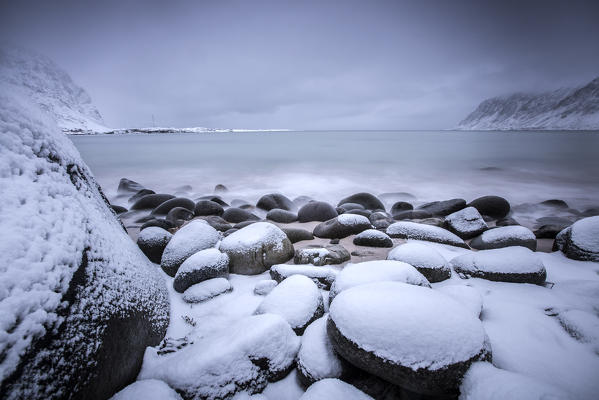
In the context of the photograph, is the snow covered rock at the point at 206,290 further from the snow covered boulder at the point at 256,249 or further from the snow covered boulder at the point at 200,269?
the snow covered boulder at the point at 256,249

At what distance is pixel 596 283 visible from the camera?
7.12 ft

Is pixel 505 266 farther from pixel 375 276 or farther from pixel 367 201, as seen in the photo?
pixel 367 201

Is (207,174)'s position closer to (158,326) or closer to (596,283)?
(158,326)

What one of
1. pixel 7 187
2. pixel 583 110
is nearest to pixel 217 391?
pixel 7 187

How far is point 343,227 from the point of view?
3.80 metres

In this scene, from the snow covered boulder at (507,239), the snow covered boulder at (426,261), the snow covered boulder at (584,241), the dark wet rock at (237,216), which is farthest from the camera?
the dark wet rock at (237,216)

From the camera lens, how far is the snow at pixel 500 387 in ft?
3.52

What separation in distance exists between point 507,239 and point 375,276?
7.96ft

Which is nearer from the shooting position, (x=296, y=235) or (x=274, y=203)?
(x=296, y=235)

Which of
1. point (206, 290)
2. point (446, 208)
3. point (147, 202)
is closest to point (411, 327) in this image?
point (206, 290)

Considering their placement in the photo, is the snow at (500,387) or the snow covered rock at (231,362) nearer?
the snow at (500,387)

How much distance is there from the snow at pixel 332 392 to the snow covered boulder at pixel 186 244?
186cm

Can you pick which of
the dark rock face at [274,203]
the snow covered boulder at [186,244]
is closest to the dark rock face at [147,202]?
the dark rock face at [274,203]

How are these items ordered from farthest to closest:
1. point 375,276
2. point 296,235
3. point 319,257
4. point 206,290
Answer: point 296,235 → point 319,257 → point 206,290 → point 375,276
